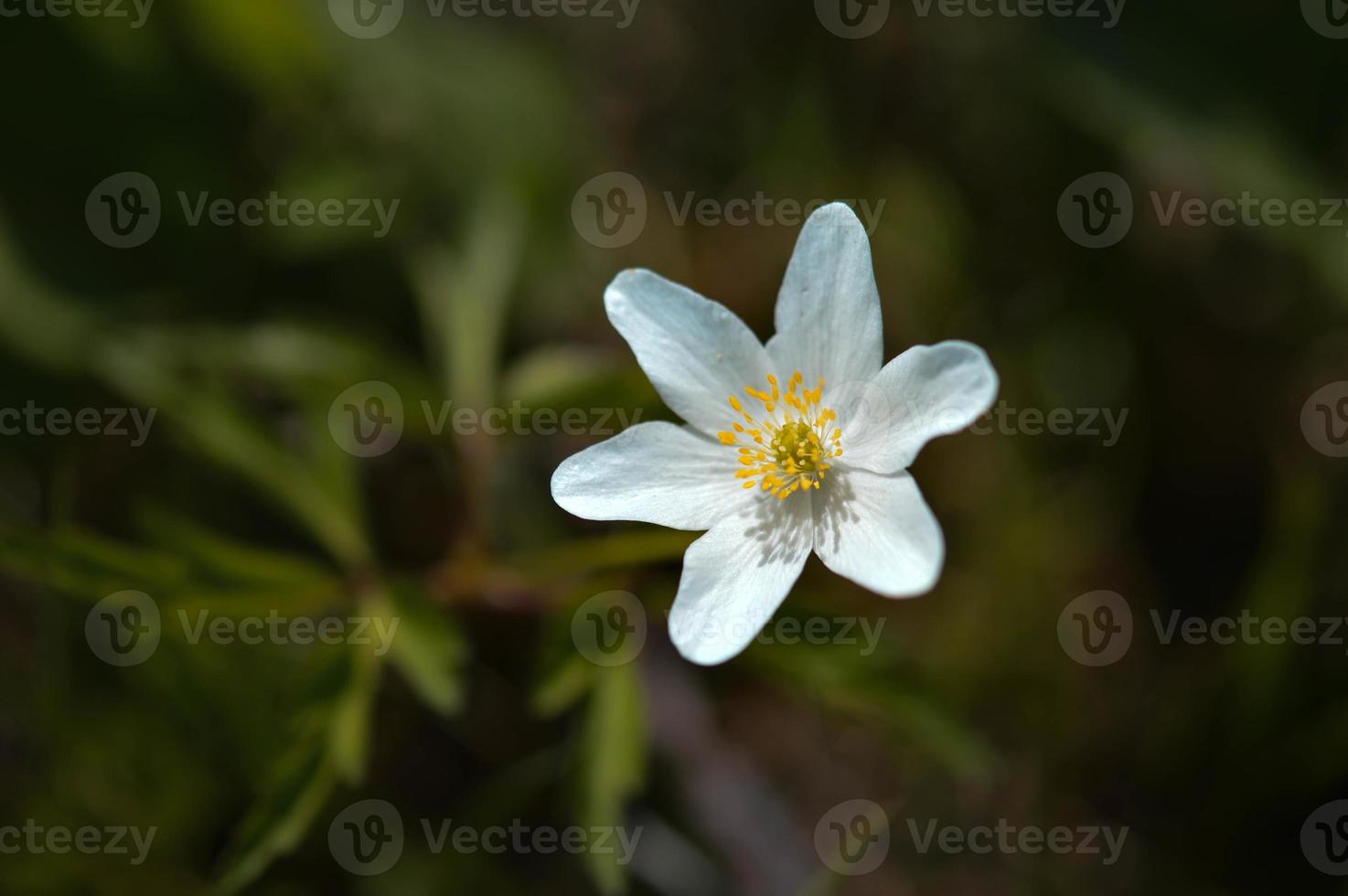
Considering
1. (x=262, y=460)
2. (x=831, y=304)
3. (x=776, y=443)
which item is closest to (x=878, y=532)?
(x=776, y=443)

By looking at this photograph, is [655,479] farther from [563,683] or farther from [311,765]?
[311,765]

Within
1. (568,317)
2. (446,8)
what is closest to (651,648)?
(568,317)

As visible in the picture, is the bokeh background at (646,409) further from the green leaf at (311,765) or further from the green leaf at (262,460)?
the green leaf at (311,765)

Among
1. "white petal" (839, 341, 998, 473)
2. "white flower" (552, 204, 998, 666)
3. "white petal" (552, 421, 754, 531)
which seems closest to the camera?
"white petal" (839, 341, 998, 473)

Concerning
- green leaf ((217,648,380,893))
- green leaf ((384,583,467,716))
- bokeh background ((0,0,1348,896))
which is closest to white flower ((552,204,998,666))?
bokeh background ((0,0,1348,896))

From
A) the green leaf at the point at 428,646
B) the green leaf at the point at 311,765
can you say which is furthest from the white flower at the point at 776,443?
the green leaf at the point at 311,765

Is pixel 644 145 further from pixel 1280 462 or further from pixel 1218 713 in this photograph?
pixel 1218 713

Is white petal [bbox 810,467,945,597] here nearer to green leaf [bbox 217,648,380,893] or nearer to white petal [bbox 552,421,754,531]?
white petal [bbox 552,421,754,531]
